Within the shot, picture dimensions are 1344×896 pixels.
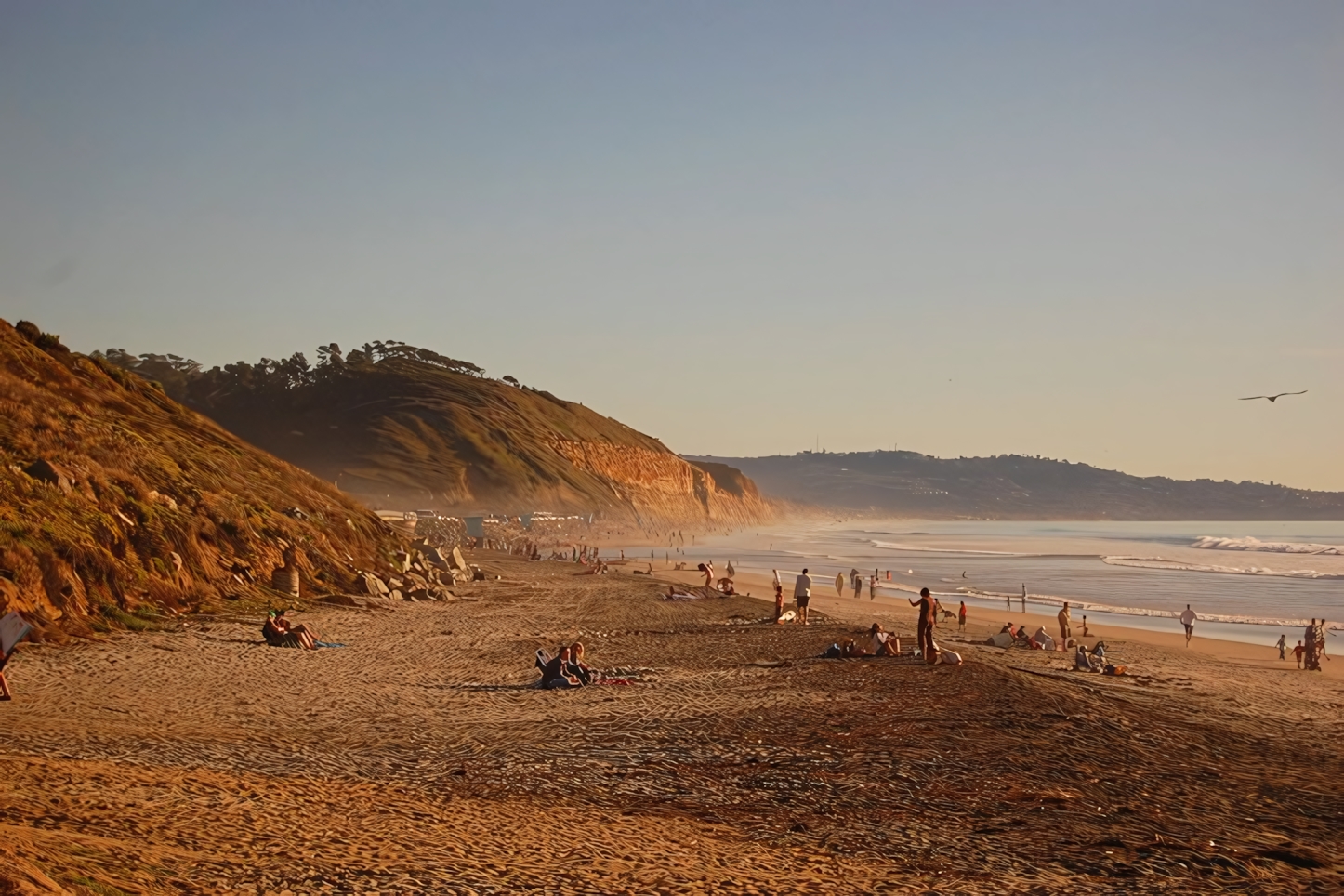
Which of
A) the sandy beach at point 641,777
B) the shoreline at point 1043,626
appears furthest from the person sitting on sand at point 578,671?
the shoreline at point 1043,626

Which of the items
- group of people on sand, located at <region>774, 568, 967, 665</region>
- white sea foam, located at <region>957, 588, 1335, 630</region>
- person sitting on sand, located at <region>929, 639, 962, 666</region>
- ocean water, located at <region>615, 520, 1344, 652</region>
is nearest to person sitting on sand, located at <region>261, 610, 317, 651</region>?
group of people on sand, located at <region>774, 568, 967, 665</region>

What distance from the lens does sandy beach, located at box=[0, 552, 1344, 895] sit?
7254 millimetres

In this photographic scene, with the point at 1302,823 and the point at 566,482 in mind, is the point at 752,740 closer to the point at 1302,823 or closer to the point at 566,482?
the point at 1302,823

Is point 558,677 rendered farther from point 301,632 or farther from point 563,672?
point 301,632

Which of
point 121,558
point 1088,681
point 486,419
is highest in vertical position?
point 486,419

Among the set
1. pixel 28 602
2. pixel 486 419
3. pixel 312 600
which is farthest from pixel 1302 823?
pixel 486 419

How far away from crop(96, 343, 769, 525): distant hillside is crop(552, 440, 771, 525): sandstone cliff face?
0.26m

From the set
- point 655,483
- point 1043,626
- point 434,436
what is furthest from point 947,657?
point 655,483

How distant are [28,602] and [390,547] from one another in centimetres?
1708

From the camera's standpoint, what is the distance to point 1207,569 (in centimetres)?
6372

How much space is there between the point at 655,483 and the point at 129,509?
4506 inches

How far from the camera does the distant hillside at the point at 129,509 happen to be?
1784 centimetres

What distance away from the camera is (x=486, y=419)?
398 feet

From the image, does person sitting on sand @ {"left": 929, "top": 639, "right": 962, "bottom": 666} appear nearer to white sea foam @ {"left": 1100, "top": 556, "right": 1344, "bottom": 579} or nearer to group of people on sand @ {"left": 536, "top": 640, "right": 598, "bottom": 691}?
group of people on sand @ {"left": 536, "top": 640, "right": 598, "bottom": 691}
